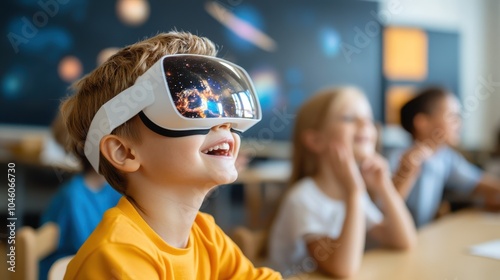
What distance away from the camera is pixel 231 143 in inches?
26.2

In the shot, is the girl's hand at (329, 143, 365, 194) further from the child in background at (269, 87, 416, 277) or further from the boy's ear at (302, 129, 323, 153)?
the boy's ear at (302, 129, 323, 153)

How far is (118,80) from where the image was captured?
654 millimetres

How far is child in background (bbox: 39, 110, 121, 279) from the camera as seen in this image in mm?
1390

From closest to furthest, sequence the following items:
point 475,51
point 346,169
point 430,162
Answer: point 346,169 → point 430,162 → point 475,51

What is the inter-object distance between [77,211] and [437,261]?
0.94 metres

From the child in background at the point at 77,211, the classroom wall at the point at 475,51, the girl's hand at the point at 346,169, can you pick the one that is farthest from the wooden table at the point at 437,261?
the classroom wall at the point at 475,51

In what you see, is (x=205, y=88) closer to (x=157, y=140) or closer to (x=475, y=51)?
(x=157, y=140)

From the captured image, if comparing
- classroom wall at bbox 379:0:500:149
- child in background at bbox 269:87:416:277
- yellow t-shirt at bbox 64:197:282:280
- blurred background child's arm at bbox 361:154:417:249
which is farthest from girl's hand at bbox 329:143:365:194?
classroom wall at bbox 379:0:500:149

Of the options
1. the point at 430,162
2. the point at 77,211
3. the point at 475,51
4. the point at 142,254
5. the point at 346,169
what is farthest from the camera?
the point at 475,51

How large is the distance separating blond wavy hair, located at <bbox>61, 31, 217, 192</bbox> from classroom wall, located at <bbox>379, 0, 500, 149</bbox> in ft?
14.2

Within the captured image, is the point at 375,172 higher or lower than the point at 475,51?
lower

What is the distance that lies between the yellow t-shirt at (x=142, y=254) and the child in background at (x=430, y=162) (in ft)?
4.36

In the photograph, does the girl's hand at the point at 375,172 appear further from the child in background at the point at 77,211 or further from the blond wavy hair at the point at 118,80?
the blond wavy hair at the point at 118,80

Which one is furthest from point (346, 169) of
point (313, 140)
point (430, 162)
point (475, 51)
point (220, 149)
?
point (475, 51)
